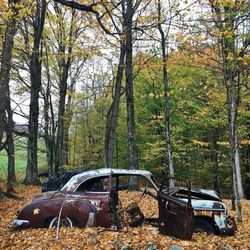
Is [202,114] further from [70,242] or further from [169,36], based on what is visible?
[70,242]

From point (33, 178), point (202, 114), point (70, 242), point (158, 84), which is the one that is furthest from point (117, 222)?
point (158, 84)

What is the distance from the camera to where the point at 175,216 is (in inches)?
274

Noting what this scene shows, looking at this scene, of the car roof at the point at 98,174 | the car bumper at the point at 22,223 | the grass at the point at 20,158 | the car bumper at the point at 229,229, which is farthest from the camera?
the grass at the point at 20,158

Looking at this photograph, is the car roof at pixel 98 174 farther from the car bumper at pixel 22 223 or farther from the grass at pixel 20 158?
the grass at pixel 20 158

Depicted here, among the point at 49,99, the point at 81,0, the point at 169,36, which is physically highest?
the point at 81,0

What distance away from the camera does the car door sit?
6.63m

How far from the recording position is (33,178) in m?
21.2

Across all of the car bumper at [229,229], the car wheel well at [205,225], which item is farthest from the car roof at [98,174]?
the car bumper at [229,229]

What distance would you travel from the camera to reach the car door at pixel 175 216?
6633mm

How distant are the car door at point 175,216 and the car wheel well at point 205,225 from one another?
89 centimetres

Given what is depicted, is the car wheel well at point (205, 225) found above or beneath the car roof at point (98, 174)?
beneath

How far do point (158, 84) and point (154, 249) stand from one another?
22.1 m

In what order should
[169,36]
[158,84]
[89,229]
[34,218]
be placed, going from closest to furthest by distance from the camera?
[89,229] < [34,218] < [169,36] < [158,84]

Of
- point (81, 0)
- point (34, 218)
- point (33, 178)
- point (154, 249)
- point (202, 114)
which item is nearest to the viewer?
point (154, 249)
